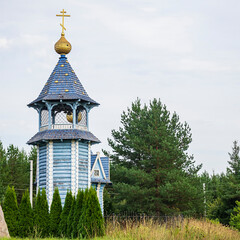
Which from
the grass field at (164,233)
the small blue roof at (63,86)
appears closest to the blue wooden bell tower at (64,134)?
the small blue roof at (63,86)

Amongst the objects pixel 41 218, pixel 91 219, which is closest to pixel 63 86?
pixel 41 218

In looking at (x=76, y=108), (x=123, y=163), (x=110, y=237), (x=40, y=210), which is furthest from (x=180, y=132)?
(x=110, y=237)

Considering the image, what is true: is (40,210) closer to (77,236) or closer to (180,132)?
(77,236)

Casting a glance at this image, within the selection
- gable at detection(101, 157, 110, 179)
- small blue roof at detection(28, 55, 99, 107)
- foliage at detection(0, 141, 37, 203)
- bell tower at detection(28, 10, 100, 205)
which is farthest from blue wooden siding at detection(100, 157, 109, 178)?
foliage at detection(0, 141, 37, 203)

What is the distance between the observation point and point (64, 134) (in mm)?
21688

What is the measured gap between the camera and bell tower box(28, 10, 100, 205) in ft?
70.2

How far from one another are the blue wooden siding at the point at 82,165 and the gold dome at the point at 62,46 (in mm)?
5091

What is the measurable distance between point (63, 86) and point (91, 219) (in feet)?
29.8

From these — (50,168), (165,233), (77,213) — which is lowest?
(165,233)

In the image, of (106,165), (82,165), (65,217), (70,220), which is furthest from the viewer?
(106,165)

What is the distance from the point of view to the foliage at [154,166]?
86.6 ft

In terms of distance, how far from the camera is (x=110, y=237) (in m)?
13.9

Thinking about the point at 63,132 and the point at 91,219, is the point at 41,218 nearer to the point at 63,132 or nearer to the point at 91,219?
the point at 91,219

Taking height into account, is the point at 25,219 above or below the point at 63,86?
below
